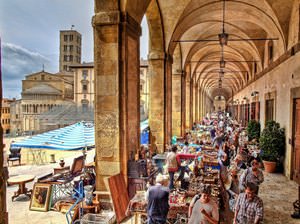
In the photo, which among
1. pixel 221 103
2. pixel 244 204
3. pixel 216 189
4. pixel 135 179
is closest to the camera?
pixel 244 204

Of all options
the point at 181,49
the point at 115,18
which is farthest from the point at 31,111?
the point at 115,18

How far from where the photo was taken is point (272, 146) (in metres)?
9.98

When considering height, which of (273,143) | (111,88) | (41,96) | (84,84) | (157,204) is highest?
(84,84)

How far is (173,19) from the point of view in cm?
1093

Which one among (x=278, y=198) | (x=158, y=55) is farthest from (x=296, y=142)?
(x=158, y=55)

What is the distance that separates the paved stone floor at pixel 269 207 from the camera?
5.84 m

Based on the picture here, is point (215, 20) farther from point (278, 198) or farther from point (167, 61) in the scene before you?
point (278, 198)

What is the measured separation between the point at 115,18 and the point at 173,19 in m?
5.58

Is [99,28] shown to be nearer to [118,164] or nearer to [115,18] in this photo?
[115,18]

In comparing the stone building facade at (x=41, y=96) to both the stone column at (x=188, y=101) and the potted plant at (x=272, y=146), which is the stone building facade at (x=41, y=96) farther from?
the potted plant at (x=272, y=146)

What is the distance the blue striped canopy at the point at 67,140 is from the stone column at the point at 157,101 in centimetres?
300

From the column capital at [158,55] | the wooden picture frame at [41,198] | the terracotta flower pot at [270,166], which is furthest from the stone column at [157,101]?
the wooden picture frame at [41,198]

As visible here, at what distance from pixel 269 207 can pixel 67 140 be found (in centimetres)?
641

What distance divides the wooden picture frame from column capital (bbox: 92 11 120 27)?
4.40 metres
